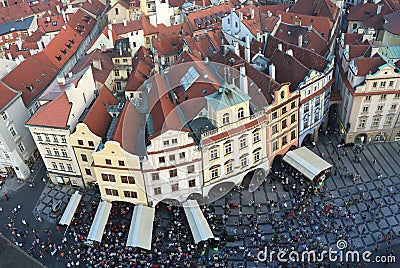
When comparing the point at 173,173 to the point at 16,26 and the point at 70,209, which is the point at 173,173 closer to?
the point at 70,209

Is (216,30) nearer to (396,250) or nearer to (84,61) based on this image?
(84,61)

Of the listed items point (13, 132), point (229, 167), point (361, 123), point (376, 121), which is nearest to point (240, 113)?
point (229, 167)

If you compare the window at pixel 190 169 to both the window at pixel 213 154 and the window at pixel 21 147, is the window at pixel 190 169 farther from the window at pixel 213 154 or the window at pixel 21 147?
the window at pixel 21 147

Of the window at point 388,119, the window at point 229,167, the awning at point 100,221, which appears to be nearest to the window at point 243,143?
the window at point 229,167

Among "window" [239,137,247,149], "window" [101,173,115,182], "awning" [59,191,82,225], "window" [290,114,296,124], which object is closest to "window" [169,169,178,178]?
"window" [101,173,115,182]

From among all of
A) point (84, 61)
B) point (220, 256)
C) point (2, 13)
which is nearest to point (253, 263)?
point (220, 256)

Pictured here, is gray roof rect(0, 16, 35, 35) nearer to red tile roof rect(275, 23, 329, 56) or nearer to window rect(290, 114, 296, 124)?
red tile roof rect(275, 23, 329, 56)

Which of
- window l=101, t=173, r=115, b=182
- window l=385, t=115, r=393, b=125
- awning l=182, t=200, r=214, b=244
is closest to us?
awning l=182, t=200, r=214, b=244
